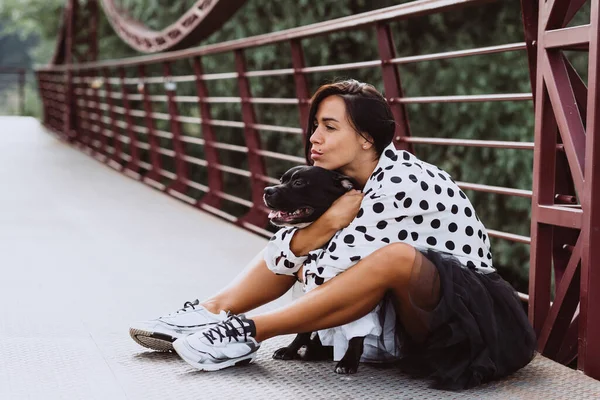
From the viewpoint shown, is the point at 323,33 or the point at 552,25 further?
the point at 323,33

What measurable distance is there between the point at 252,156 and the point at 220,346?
3.30 meters

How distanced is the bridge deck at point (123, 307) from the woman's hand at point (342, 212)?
40cm

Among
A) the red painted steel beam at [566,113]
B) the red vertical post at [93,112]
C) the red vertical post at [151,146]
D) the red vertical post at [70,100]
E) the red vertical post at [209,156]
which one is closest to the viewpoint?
the red painted steel beam at [566,113]

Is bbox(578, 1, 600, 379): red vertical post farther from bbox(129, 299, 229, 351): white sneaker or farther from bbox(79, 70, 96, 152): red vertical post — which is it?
bbox(79, 70, 96, 152): red vertical post

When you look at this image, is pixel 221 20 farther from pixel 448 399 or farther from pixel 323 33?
pixel 448 399

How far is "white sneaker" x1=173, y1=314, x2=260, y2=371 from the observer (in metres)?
2.56

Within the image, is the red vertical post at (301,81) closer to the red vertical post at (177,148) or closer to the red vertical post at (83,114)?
the red vertical post at (177,148)

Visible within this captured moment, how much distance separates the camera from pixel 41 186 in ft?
27.1

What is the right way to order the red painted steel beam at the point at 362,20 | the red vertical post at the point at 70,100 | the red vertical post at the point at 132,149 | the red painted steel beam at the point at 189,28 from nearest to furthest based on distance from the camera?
the red painted steel beam at the point at 362,20 < the red painted steel beam at the point at 189,28 < the red vertical post at the point at 132,149 < the red vertical post at the point at 70,100

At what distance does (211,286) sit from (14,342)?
1152 mm

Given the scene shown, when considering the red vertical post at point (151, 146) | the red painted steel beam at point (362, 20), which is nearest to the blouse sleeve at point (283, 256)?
the red painted steel beam at point (362, 20)

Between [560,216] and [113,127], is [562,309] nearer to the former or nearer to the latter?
[560,216]

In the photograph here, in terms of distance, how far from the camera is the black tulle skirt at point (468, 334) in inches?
95.7

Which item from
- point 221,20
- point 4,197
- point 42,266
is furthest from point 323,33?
point 4,197
